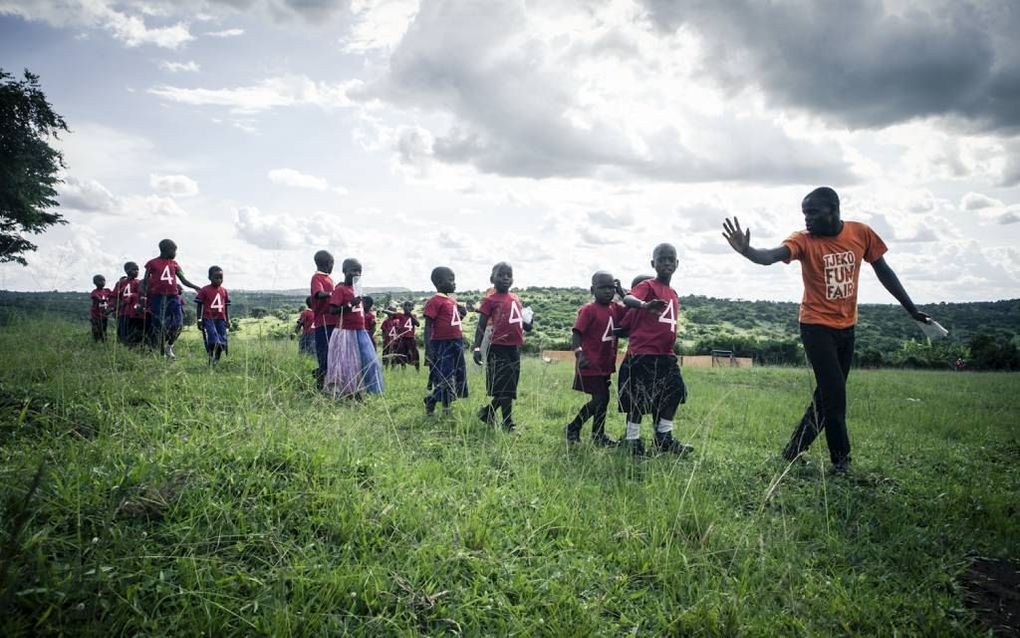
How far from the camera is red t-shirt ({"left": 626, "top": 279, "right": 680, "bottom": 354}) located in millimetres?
5648

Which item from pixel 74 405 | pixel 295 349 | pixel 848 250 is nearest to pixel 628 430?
pixel 848 250

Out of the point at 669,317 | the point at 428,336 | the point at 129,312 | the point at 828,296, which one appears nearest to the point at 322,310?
the point at 428,336

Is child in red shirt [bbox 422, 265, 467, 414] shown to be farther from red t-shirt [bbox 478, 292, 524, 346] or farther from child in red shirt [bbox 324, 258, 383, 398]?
child in red shirt [bbox 324, 258, 383, 398]

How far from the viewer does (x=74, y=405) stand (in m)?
4.29

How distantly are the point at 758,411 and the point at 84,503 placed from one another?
28.1 ft

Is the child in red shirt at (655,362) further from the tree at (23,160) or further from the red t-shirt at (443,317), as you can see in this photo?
the tree at (23,160)

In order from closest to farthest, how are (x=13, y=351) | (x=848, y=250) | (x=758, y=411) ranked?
(x=848, y=250) → (x=13, y=351) → (x=758, y=411)

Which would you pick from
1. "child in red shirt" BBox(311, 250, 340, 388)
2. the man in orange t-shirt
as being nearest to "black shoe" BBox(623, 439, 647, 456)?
the man in orange t-shirt

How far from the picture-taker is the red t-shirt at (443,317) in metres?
7.23

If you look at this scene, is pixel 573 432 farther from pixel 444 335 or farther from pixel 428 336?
pixel 428 336

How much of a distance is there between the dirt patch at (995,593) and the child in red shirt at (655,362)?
8.37 ft

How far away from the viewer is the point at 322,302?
26.0 ft

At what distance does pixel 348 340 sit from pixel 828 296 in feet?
19.7

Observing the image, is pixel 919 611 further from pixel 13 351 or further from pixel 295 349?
pixel 13 351
